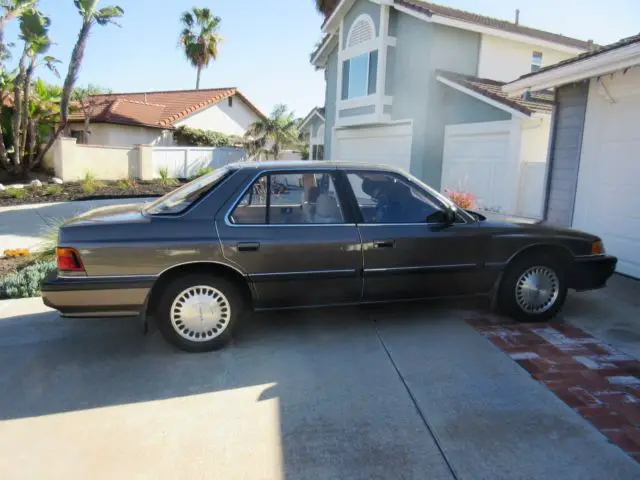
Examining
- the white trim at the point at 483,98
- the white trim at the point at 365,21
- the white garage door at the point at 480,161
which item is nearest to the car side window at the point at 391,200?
the white trim at the point at 483,98

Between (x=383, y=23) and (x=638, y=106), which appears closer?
(x=638, y=106)

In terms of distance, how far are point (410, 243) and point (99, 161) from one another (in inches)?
681

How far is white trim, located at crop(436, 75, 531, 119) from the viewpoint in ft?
32.6

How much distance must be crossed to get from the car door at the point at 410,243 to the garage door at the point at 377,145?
8.59 m

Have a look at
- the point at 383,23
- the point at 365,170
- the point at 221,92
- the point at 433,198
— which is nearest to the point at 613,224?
the point at 433,198

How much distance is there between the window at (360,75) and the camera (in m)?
14.6

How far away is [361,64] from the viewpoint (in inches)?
595

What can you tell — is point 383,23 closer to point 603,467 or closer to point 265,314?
point 265,314

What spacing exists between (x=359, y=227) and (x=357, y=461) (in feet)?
6.78

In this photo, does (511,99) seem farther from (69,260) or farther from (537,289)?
(69,260)

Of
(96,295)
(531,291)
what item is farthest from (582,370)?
(96,295)

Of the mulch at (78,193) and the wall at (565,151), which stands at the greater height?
the wall at (565,151)

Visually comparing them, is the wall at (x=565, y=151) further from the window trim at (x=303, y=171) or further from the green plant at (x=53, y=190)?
the green plant at (x=53, y=190)

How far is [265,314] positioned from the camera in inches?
199
